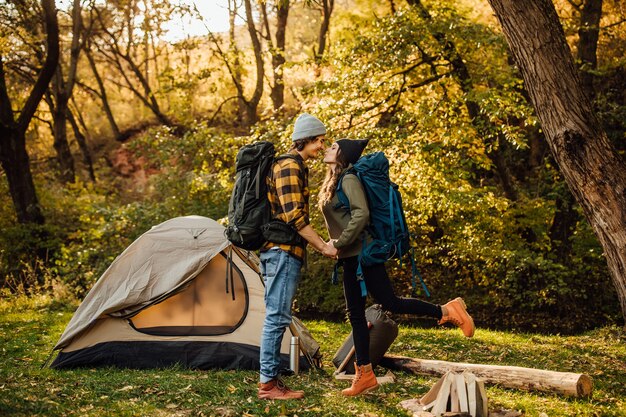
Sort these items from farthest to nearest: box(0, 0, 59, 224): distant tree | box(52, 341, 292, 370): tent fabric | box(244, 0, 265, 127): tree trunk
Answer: box(244, 0, 265, 127): tree trunk → box(0, 0, 59, 224): distant tree → box(52, 341, 292, 370): tent fabric

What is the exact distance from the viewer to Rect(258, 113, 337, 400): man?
185 inches

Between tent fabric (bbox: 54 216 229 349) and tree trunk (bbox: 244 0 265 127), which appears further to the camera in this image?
tree trunk (bbox: 244 0 265 127)

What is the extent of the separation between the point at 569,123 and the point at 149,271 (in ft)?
13.1

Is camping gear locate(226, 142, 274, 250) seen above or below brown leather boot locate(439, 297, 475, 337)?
above

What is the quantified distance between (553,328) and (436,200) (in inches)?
146

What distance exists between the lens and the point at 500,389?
5203mm

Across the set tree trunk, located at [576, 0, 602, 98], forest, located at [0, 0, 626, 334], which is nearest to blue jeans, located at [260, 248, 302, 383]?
forest, located at [0, 0, 626, 334]

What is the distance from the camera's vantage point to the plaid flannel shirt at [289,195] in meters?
4.68

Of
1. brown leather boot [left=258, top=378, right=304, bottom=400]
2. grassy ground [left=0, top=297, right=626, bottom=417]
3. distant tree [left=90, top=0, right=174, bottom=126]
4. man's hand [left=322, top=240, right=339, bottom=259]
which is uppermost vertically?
distant tree [left=90, top=0, right=174, bottom=126]

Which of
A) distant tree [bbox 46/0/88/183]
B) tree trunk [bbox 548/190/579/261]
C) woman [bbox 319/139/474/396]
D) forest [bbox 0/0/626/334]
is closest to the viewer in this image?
woman [bbox 319/139/474/396]

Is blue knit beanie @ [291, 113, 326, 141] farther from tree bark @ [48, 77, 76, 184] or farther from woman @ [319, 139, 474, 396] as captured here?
tree bark @ [48, 77, 76, 184]

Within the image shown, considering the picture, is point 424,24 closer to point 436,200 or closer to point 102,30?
point 436,200

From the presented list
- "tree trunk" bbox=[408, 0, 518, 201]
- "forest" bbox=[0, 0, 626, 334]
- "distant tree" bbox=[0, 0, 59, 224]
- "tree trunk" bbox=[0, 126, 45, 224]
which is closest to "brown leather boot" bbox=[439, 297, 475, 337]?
"forest" bbox=[0, 0, 626, 334]

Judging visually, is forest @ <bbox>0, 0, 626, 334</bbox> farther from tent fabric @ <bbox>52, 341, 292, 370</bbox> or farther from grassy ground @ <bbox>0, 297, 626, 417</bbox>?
tent fabric @ <bbox>52, 341, 292, 370</bbox>
